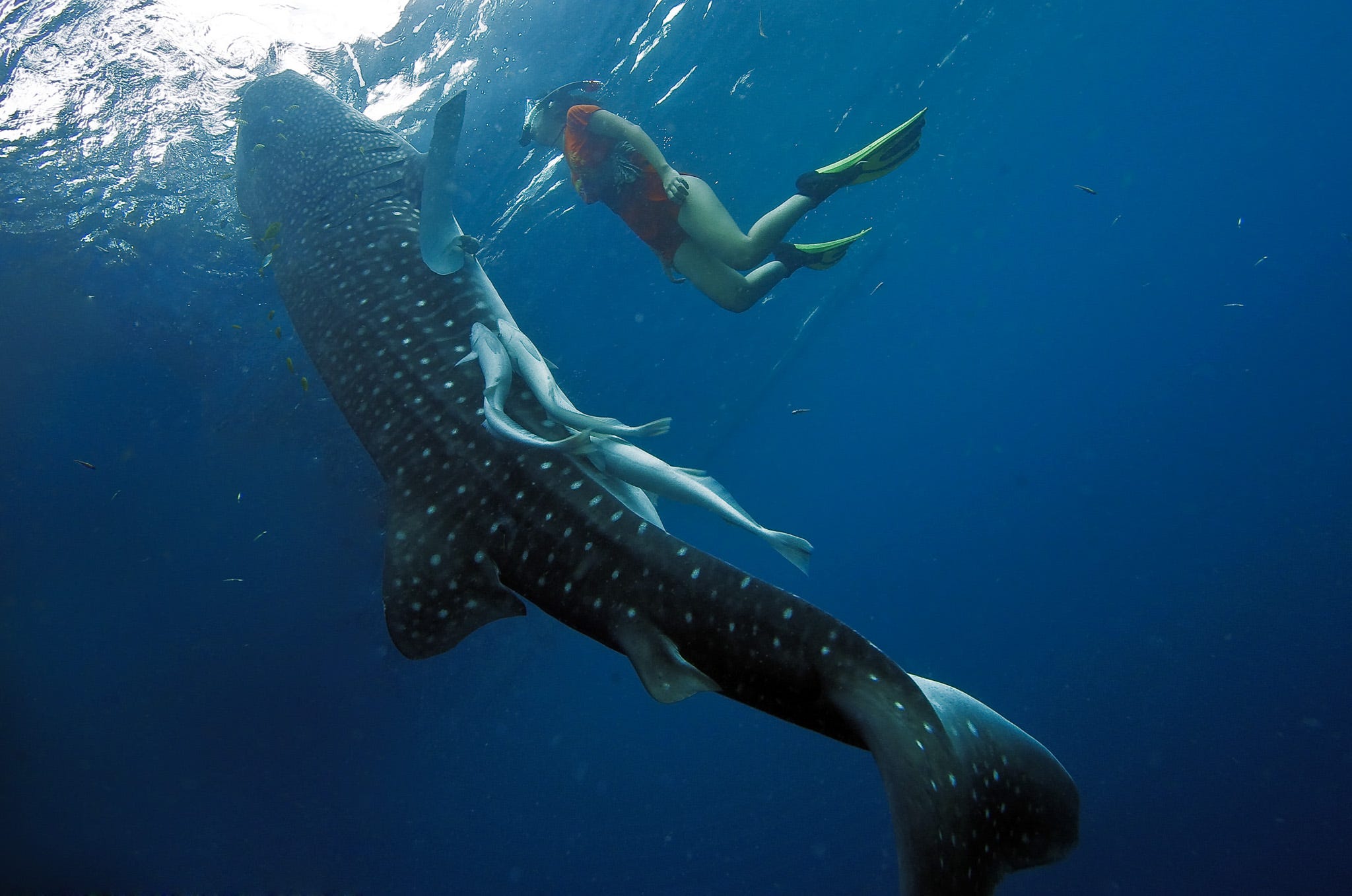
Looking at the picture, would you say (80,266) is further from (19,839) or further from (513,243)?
(19,839)

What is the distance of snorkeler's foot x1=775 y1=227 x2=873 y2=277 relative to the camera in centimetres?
666

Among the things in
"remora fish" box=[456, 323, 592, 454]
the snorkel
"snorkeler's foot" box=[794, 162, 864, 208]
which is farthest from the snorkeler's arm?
"remora fish" box=[456, 323, 592, 454]

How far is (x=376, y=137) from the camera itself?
5.48 m

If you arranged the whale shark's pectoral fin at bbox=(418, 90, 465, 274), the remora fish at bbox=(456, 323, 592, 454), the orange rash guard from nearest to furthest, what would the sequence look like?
1. the remora fish at bbox=(456, 323, 592, 454)
2. the whale shark's pectoral fin at bbox=(418, 90, 465, 274)
3. the orange rash guard

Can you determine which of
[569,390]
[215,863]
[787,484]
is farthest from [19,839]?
[787,484]

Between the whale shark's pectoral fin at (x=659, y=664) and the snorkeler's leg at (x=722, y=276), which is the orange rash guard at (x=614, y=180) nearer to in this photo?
the snorkeler's leg at (x=722, y=276)

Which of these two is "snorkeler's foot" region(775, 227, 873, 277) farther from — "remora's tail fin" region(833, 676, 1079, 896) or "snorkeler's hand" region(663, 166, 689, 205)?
"remora's tail fin" region(833, 676, 1079, 896)

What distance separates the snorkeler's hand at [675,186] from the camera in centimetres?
584

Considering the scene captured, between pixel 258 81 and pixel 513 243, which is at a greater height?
pixel 258 81

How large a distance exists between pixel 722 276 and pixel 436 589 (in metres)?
5.12

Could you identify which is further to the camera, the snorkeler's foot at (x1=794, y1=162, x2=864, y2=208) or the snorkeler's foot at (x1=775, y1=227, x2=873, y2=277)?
the snorkeler's foot at (x1=775, y1=227, x2=873, y2=277)

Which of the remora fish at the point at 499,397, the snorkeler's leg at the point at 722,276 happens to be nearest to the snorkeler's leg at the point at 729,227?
the snorkeler's leg at the point at 722,276

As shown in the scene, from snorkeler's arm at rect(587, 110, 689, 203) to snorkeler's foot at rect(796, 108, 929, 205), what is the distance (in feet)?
3.86

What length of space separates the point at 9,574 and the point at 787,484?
41.1 meters
